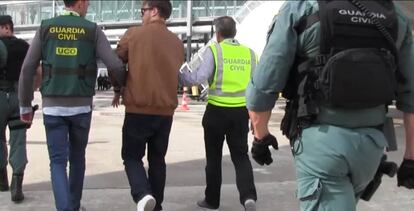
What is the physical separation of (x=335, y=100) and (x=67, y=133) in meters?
2.66

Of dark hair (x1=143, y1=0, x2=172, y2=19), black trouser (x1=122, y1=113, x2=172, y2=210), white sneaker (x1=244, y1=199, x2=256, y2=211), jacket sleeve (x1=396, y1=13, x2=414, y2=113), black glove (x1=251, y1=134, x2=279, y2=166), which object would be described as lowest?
white sneaker (x1=244, y1=199, x2=256, y2=211)

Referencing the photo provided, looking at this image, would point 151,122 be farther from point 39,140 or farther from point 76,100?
point 39,140

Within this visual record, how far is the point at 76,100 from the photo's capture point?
4633 mm

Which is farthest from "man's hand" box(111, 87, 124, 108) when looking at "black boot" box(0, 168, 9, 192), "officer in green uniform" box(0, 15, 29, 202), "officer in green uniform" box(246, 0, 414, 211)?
"officer in green uniform" box(246, 0, 414, 211)

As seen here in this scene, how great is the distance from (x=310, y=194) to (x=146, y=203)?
2.31 m

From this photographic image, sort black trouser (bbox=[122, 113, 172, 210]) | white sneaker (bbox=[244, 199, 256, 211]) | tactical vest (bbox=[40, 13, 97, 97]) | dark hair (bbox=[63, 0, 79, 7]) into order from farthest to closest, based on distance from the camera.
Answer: white sneaker (bbox=[244, 199, 256, 211]) → black trouser (bbox=[122, 113, 172, 210]) → dark hair (bbox=[63, 0, 79, 7]) → tactical vest (bbox=[40, 13, 97, 97])

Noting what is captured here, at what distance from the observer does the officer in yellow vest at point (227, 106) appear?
5389 mm

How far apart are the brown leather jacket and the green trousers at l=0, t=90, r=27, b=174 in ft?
5.02

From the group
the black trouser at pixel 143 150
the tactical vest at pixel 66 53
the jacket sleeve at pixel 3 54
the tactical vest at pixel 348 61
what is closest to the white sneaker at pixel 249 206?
the black trouser at pixel 143 150

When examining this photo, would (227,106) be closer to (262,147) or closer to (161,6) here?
(161,6)

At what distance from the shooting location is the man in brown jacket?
4758mm

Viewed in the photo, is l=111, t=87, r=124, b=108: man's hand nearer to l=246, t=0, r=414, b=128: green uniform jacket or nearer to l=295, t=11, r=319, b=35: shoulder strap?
l=246, t=0, r=414, b=128: green uniform jacket

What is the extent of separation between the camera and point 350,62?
8.54 feet

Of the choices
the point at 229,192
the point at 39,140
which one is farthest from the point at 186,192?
the point at 39,140
